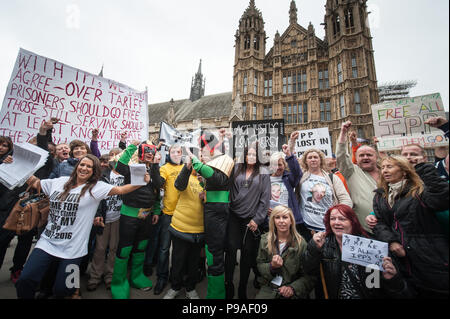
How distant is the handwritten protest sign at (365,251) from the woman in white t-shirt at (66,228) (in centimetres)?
245

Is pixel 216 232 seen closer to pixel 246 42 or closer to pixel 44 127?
pixel 44 127

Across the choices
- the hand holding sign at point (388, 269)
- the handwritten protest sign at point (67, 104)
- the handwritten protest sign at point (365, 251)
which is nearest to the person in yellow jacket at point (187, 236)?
the handwritten protest sign at point (365, 251)

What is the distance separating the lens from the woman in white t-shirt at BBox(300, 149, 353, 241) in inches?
97.7

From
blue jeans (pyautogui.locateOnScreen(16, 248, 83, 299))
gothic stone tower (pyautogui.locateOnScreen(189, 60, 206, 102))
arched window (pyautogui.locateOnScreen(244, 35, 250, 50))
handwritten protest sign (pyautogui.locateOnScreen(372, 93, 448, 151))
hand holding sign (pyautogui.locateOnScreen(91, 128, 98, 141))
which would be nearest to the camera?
blue jeans (pyautogui.locateOnScreen(16, 248, 83, 299))

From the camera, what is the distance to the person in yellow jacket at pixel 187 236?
233cm

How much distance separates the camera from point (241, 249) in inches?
93.1

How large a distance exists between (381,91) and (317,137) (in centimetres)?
4417

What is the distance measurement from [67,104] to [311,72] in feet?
64.9

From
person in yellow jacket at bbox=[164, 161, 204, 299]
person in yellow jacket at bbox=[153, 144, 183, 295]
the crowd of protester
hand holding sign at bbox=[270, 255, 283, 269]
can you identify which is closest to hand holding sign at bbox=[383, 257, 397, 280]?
the crowd of protester

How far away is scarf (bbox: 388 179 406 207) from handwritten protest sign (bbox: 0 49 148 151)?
466 cm

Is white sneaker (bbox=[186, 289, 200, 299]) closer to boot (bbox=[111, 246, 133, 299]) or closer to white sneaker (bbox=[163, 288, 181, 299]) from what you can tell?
white sneaker (bbox=[163, 288, 181, 299])

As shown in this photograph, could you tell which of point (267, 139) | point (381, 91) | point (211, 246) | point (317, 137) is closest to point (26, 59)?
point (211, 246)

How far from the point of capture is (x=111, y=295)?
2465 millimetres

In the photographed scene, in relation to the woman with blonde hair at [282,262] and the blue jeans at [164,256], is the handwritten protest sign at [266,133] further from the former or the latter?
the woman with blonde hair at [282,262]
